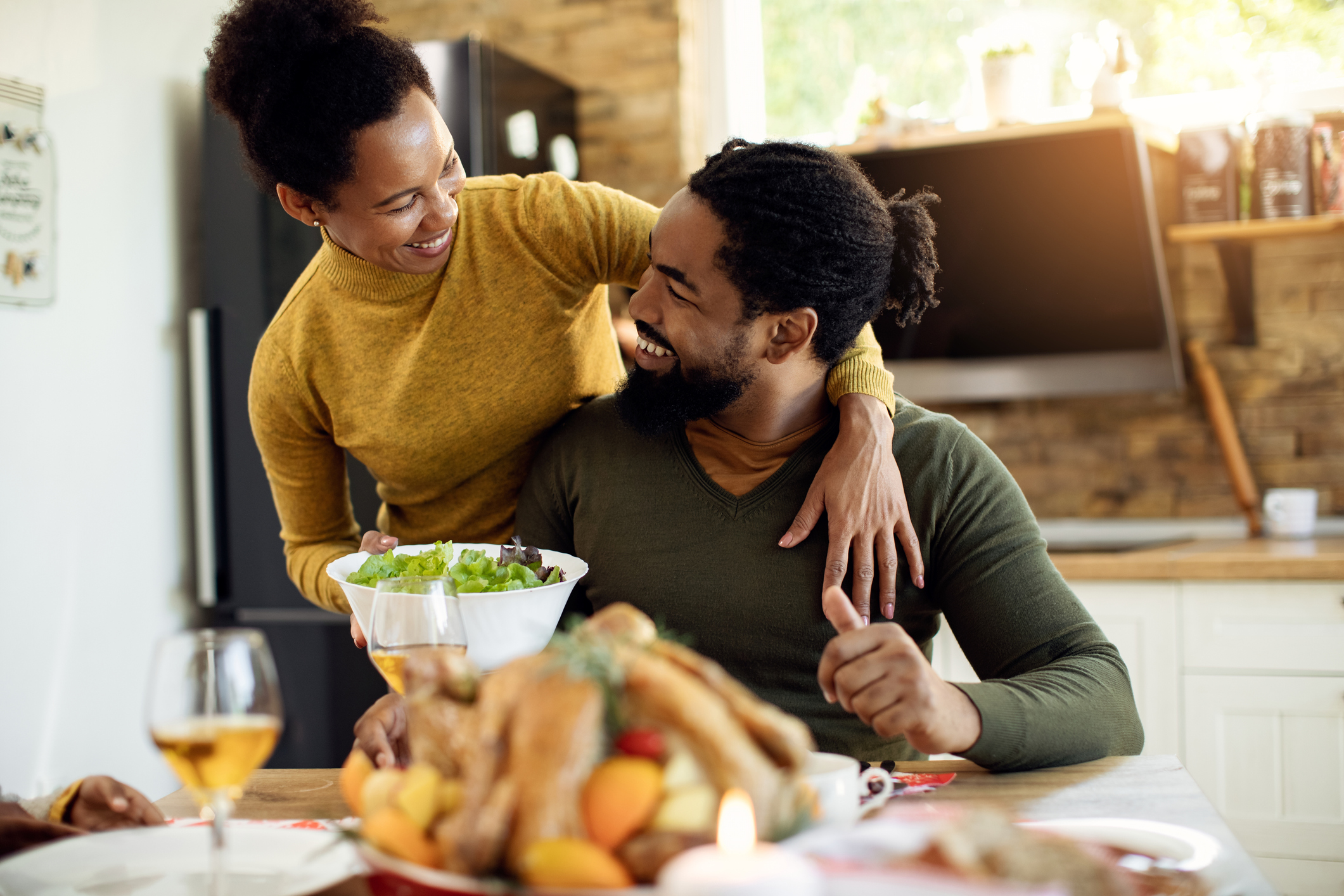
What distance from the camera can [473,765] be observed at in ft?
1.98

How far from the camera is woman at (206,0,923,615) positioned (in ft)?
4.50

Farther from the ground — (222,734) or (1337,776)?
(222,734)

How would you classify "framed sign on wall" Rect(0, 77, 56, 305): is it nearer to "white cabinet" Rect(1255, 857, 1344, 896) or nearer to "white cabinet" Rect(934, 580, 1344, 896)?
"white cabinet" Rect(934, 580, 1344, 896)

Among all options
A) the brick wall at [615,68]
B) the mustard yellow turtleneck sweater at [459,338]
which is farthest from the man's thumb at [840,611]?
the brick wall at [615,68]

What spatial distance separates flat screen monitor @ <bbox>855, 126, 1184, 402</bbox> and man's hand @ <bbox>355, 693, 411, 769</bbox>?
2184mm

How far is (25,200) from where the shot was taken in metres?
2.77

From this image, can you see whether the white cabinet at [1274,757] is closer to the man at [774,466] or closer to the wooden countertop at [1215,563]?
the wooden countertop at [1215,563]

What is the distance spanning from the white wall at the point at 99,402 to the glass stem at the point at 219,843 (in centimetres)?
235

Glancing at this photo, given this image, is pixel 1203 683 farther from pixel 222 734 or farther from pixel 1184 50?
pixel 222 734

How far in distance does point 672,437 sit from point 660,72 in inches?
84.8

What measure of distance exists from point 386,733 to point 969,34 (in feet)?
9.38

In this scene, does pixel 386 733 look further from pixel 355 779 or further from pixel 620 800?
pixel 620 800

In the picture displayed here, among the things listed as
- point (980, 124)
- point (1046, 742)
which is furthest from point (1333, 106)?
point (1046, 742)

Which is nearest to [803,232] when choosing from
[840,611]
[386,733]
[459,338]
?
[459,338]
